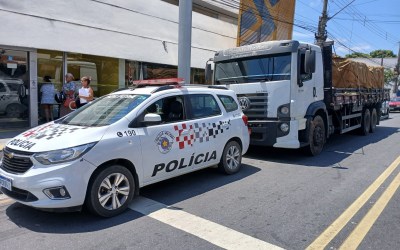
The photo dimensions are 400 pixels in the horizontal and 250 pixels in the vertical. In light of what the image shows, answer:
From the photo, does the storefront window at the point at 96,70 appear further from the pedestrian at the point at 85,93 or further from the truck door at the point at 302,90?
the truck door at the point at 302,90

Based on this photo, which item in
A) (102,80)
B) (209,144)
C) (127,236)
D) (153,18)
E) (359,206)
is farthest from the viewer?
(153,18)

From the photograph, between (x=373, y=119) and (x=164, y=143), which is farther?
(x=373, y=119)

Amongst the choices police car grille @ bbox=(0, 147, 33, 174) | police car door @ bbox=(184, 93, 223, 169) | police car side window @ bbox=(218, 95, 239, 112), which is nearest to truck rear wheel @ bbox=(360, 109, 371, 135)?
police car side window @ bbox=(218, 95, 239, 112)

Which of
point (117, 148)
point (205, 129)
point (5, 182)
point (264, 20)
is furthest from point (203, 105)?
point (264, 20)

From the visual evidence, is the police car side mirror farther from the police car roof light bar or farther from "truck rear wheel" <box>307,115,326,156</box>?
"truck rear wheel" <box>307,115,326,156</box>

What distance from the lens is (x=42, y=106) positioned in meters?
11.3

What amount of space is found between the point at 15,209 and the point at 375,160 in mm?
7615

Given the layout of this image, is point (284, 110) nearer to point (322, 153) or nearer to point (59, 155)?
point (322, 153)

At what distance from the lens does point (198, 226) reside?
4367mm

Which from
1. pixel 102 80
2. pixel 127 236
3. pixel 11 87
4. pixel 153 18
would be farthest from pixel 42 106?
pixel 127 236

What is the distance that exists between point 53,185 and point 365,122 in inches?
458

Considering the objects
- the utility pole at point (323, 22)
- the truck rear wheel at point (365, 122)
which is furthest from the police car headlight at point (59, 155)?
the utility pole at point (323, 22)

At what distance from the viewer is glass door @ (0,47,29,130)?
1034 cm

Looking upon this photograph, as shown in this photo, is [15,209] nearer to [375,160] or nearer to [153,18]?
[375,160]
